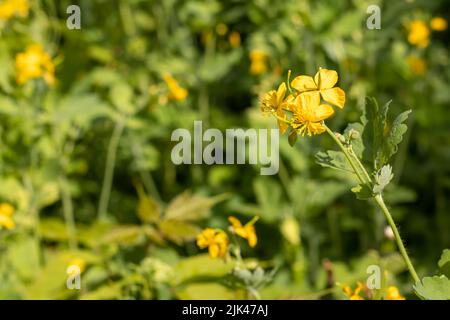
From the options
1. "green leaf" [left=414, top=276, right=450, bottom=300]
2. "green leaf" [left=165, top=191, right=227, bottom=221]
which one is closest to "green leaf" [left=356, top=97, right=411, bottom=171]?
"green leaf" [left=414, top=276, right=450, bottom=300]

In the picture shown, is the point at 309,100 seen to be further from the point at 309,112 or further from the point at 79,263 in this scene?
the point at 79,263

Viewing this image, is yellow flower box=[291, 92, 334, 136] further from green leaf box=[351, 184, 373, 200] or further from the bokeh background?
the bokeh background

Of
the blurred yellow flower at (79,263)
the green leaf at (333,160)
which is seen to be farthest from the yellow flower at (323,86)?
the blurred yellow flower at (79,263)

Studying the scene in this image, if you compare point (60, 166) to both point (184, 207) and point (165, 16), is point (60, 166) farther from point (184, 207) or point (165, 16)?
point (165, 16)

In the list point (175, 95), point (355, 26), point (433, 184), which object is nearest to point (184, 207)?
point (175, 95)

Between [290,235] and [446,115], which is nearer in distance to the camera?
[290,235]

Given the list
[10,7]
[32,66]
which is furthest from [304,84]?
[10,7]
